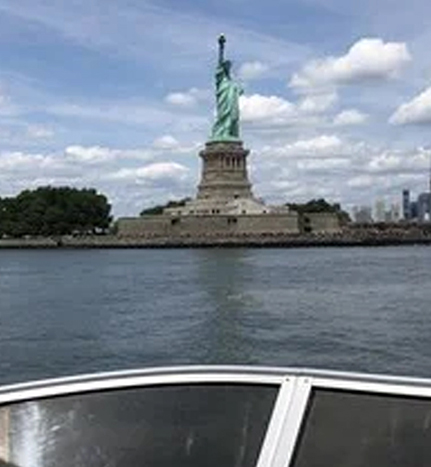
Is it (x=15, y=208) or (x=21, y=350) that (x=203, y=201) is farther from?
(x=21, y=350)

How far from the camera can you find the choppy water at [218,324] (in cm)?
2303

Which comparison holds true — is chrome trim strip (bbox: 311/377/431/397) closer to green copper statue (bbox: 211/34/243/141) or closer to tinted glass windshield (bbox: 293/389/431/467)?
tinted glass windshield (bbox: 293/389/431/467)

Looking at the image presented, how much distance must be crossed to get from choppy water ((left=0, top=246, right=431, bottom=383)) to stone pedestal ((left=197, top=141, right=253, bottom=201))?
5494 centimetres

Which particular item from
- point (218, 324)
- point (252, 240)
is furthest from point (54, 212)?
point (218, 324)

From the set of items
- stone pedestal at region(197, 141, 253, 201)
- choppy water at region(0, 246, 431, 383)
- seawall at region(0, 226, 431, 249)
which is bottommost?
choppy water at region(0, 246, 431, 383)

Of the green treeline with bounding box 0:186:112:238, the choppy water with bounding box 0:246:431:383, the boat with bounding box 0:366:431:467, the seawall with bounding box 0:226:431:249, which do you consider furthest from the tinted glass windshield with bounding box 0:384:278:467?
the green treeline with bounding box 0:186:112:238

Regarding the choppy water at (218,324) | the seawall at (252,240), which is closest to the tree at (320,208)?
the seawall at (252,240)

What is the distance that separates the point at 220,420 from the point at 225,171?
373ft

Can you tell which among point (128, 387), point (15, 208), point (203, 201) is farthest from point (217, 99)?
point (128, 387)

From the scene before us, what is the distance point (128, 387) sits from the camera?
10.3 ft

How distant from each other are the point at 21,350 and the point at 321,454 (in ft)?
75.1

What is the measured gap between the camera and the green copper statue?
119 meters

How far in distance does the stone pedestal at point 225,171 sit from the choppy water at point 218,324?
54.9 meters

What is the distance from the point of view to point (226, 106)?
120 metres
